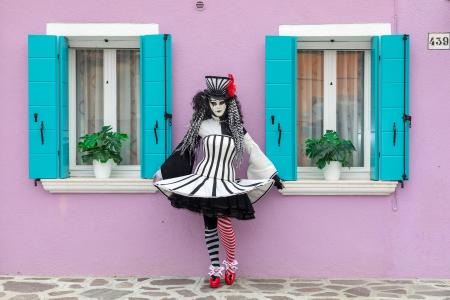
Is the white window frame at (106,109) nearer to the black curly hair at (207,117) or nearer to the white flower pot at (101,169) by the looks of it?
the white flower pot at (101,169)

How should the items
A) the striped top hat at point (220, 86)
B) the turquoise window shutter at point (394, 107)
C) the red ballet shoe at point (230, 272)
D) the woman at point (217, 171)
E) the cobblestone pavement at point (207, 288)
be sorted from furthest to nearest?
the turquoise window shutter at point (394, 107)
the red ballet shoe at point (230, 272)
the striped top hat at point (220, 86)
the woman at point (217, 171)
the cobblestone pavement at point (207, 288)

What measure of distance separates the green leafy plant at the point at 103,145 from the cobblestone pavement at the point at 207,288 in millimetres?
1374

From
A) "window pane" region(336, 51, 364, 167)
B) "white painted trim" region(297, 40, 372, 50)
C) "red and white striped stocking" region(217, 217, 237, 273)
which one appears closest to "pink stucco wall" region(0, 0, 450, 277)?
"white painted trim" region(297, 40, 372, 50)

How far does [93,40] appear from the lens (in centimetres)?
703

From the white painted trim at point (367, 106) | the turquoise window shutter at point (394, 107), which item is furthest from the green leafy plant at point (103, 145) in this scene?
the turquoise window shutter at point (394, 107)

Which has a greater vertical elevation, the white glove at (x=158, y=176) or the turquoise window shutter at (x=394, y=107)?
the turquoise window shutter at (x=394, y=107)

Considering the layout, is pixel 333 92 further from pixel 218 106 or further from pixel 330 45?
pixel 218 106

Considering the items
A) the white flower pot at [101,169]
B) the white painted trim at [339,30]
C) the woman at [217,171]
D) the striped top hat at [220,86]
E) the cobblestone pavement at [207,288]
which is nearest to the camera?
the cobblestone pavement at [207,288]

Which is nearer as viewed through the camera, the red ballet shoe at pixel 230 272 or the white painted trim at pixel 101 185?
the red ballet shoe at pixel 230 272

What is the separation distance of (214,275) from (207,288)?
0.51 feet

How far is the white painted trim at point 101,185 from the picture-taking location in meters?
6.80

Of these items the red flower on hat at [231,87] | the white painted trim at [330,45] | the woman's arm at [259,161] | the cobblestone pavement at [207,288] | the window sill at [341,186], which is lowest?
the cobblestone pavement at [207,288]

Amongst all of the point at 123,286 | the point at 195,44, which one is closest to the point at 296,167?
the point at 195,44

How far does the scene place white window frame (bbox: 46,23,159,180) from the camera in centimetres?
682
